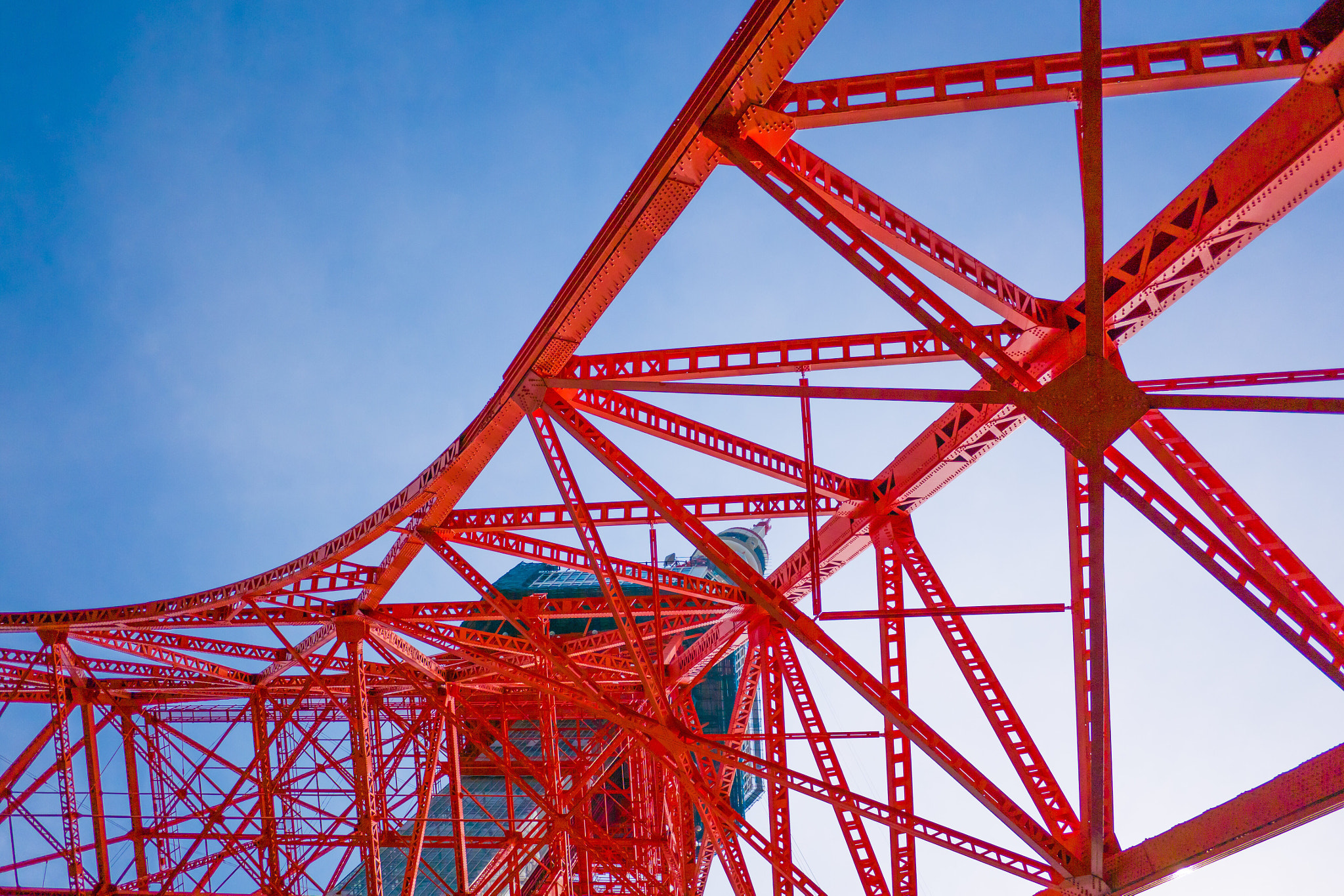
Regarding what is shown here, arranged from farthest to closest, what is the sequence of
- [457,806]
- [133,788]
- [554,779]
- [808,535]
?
1. [133,788]
2. [457,806]
3. [554,779]
4. [808,535]

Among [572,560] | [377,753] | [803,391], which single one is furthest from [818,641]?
[377,753]

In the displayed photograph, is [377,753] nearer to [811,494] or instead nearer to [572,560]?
[572,560]

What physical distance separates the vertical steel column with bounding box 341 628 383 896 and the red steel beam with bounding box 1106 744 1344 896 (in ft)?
39.4

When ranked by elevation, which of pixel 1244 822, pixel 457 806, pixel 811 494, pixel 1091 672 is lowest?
pixel 1244 822

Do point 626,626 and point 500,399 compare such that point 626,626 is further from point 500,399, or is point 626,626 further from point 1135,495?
point 1135,495

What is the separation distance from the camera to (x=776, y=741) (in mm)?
13992

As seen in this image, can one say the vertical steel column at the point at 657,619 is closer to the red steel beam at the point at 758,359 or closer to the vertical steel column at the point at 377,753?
the red steel beam at the point at 758,359

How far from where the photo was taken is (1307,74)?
21.8ft

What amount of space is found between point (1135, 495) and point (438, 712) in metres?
16.5

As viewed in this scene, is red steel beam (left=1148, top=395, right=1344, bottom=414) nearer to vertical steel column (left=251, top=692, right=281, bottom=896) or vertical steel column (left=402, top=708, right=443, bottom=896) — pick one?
vertical steel column (left=402, top=708, right=443, bottom=896)

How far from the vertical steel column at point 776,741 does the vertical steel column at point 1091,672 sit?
5088 mm

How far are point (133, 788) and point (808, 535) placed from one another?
17.8m

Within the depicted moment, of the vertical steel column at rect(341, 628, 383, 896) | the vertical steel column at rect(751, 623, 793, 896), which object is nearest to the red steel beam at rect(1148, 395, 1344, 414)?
the vertical steel column at rect(751, 623, 793, 896)

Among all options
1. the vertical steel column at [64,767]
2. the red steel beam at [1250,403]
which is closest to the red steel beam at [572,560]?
the red steel beam at [1250,403]
